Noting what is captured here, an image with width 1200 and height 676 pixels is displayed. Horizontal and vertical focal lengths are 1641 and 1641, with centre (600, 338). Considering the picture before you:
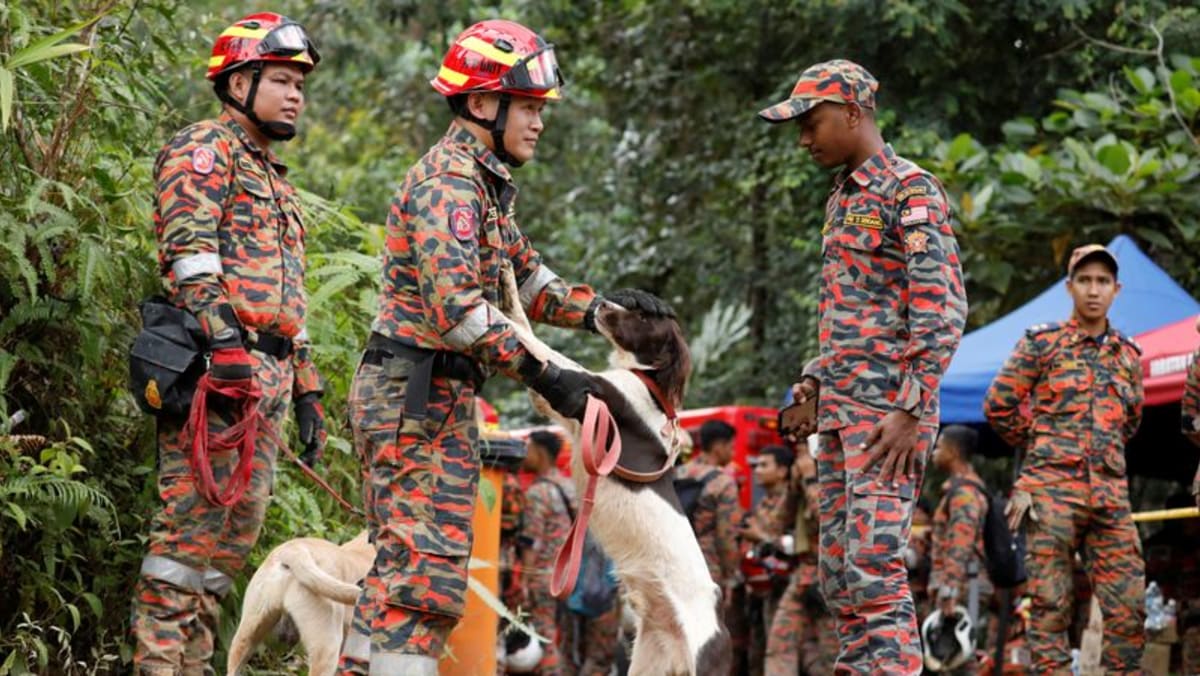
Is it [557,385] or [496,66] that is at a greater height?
[496,66]

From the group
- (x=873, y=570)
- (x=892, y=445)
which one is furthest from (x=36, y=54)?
(x=873, y=570)

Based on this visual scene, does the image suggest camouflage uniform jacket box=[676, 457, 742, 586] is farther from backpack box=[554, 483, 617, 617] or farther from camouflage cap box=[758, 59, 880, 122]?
camouflage cap box=[758, 59, 880, 122]

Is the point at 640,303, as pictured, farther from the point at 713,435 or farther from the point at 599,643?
the point at 599,643

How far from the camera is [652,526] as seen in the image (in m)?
7.12

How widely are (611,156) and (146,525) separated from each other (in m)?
16.3

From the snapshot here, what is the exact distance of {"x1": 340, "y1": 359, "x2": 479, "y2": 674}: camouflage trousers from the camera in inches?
219

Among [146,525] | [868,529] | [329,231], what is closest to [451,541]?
[868,529]

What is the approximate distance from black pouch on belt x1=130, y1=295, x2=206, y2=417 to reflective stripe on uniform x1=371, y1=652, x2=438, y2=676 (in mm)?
1387

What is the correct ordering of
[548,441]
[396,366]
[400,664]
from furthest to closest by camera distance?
[548,441] < [396,366] < [400,664]

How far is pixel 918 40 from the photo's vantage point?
18016 mm

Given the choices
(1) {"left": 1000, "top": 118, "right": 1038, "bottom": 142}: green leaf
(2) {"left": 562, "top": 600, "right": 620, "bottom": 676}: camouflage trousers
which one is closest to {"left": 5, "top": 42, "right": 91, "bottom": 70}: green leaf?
(2) {"left": 562, "top": 600, "right": 620, "bottom": 676}: camouflage trousers

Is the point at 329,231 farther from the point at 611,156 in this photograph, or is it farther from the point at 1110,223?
the point at 611,156

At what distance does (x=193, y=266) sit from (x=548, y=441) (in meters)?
9.45

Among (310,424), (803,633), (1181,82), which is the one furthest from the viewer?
(1181,82)
